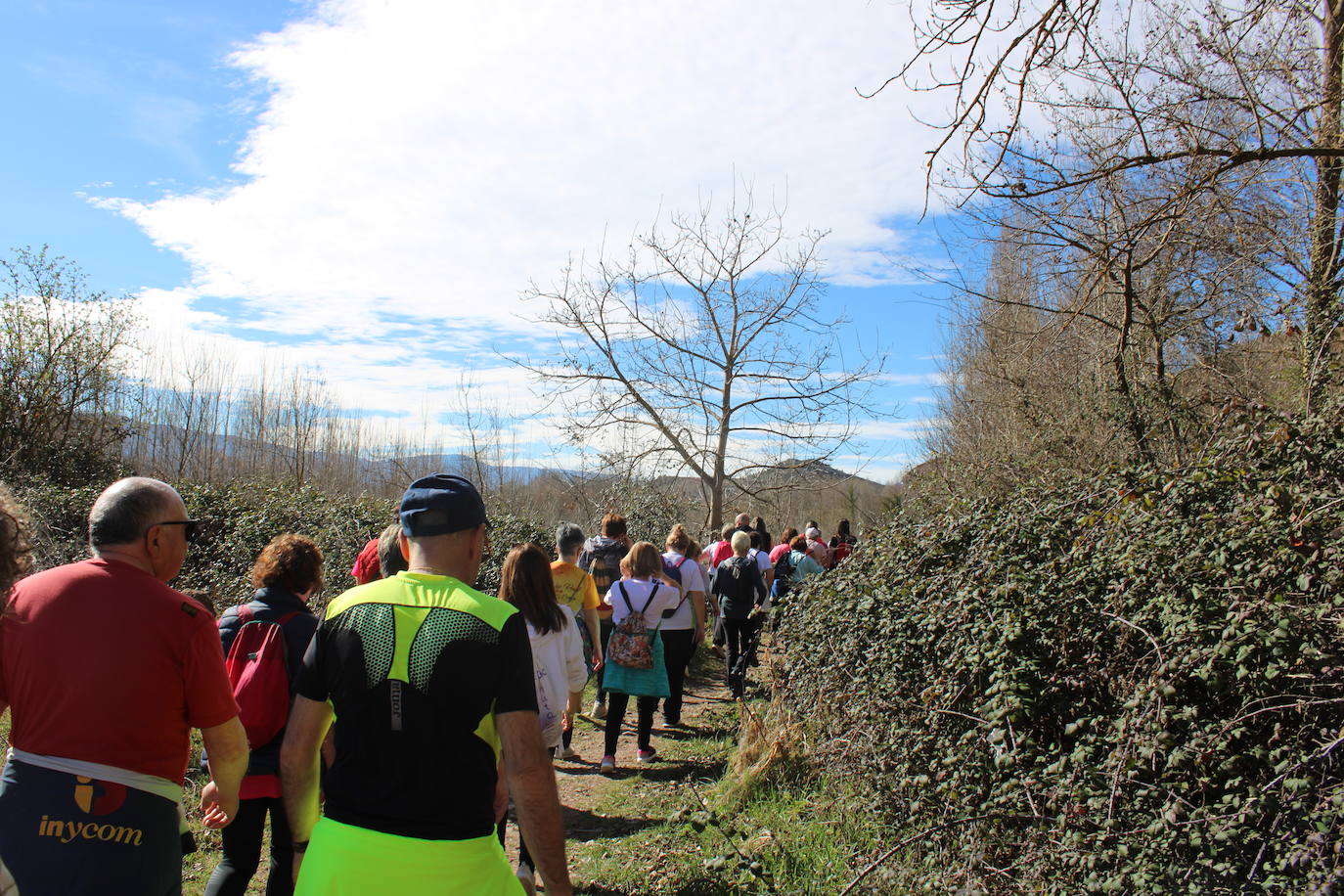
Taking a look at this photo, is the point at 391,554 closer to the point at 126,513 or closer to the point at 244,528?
the point at 126,513

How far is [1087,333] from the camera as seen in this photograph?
9578mm

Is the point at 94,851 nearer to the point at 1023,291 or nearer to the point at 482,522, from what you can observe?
the point at 482,522

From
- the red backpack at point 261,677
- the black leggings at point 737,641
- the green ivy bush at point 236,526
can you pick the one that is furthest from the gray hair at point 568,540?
the green ivy bush at point 236,526

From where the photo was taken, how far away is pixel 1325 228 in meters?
6.59

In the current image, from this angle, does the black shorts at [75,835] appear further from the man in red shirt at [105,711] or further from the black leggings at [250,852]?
the black leggings at [250,852]

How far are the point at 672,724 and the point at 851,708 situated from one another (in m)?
3.63

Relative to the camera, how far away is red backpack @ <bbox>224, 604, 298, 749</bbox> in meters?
3.51

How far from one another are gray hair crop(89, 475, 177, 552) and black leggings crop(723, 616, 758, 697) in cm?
702

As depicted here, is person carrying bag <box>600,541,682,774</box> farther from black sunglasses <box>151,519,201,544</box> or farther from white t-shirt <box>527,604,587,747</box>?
black sunglasses <box>151,519,201,544</box>

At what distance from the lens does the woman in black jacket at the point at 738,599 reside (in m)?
9.17

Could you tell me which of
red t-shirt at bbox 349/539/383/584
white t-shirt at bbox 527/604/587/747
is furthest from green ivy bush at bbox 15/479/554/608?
white t-shirt at bbox 527/604/587/747

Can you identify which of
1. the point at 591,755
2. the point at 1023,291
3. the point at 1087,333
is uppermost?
the point at 1023,291

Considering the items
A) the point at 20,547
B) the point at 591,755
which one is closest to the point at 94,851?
the point at 20,547

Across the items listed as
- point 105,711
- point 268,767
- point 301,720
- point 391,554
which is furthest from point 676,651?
point 105,711
